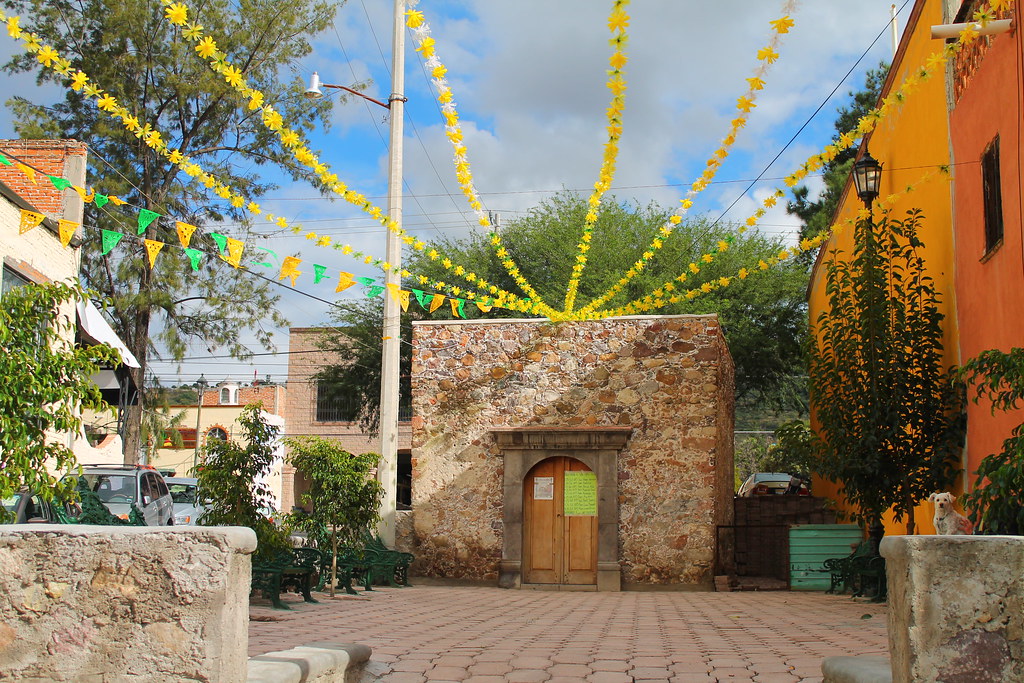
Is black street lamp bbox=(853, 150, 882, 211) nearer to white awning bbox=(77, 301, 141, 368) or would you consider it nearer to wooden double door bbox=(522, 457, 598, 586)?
wooden double door bbox=(522, 457, 598, 586)

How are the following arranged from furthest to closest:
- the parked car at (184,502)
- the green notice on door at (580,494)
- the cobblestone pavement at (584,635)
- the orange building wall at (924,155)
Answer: the parked car at (184,502) → the green notice on door at (580,494) → the orange building wall at (924,155) → the cobblestone pavement at (584,635)

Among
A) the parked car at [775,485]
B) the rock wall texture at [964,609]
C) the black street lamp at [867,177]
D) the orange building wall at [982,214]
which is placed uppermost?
the black street lamp at [867,177]

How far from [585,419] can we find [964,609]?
1150 centimetres

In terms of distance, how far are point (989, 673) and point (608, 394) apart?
37.8 ft

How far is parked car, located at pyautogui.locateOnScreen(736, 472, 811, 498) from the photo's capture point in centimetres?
2085

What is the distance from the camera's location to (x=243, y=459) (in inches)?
399

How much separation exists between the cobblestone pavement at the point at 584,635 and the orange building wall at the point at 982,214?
2000 mm

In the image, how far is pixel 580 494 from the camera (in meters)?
14.7

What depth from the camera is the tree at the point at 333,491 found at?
37.1 feet

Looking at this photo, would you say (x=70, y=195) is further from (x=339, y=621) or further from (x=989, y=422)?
(x=989, y=422)

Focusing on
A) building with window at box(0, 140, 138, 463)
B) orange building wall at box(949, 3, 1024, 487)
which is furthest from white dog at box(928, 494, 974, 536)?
building with window at box(0, 140, 138, 463)

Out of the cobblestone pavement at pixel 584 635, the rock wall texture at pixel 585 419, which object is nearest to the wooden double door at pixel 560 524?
the rock wall texture at pixel 585 419

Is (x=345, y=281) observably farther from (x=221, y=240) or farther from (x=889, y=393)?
(x=889, y=393)

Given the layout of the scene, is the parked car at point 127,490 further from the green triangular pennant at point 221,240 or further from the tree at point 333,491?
the green triangular pennant at point 221,240
